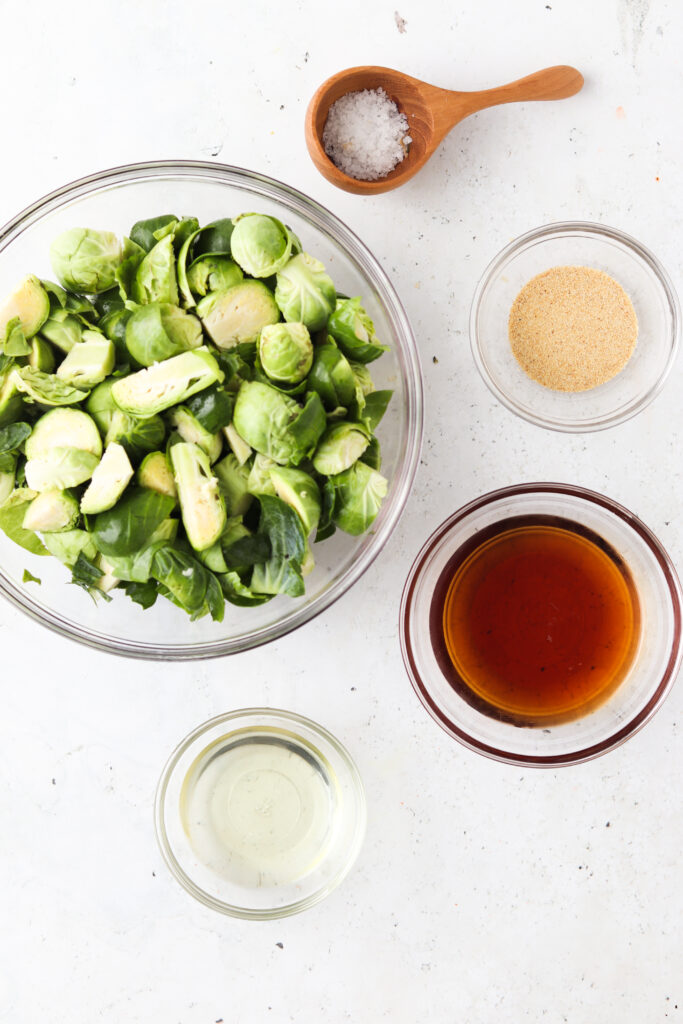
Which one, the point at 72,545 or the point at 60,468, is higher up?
the point at 60,468

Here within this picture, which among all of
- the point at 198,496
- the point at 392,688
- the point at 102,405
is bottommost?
the point at 392,688

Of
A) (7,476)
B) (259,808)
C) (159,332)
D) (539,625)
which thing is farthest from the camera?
(259,808)

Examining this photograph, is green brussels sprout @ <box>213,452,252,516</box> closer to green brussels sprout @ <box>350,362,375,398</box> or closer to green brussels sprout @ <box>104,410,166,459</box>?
green brussels sprout @ <box>104,410,166,459</box>

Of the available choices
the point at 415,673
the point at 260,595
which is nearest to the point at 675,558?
the point at 415,673

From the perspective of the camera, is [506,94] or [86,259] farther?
[506,94]

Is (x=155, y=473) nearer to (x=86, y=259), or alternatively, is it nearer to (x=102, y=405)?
(x=102, y=405)

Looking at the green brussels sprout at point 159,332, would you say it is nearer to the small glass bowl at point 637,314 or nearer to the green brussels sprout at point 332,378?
the green brussels sprout at point 332,378

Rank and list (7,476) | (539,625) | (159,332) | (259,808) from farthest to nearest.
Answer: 1. (259,808)
2. (539,625)
3. (7,476)
4. (159,332)

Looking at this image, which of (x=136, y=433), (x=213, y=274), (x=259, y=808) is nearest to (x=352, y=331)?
(x=213, y=274)
